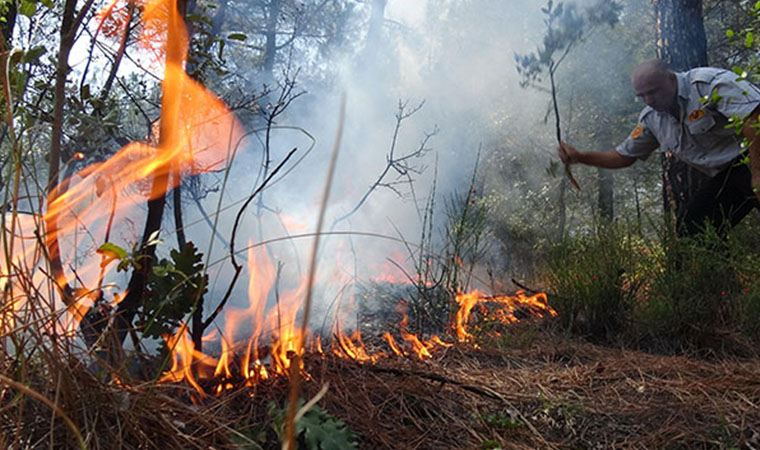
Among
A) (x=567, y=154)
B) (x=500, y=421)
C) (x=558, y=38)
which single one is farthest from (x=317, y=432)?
(x=558, y=38)

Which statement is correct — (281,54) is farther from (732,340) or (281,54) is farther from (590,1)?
(732,340)

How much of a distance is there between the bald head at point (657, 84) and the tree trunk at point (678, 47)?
139cm

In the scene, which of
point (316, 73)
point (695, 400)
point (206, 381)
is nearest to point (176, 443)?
point (206, 381)

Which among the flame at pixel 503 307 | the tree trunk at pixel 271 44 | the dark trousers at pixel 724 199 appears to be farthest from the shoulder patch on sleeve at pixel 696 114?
the tree trunk at pixel 271 44

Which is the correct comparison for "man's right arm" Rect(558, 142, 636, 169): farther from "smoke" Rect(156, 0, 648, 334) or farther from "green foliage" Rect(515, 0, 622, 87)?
"smoke" Rect(156, 0, 648, 334)

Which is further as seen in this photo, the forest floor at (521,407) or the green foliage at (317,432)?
the forest floor at (521,407)

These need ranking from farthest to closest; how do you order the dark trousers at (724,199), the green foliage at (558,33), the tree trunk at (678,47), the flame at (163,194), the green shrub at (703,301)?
1. the tree trunk at (678,47)
2. the green foliage at (558,33)
3. the dark trousers at (724,199)
4. the green shrub at (703,301)
5. the flame at (163,194)

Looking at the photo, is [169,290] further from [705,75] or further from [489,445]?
[705,75]

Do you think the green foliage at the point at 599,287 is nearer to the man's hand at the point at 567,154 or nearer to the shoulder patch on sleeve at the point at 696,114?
the man's hand at the point at 567,154

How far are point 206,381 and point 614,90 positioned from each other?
37.7 feet

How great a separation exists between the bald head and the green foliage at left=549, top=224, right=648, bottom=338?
34.1 inches

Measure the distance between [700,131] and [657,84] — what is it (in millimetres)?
407

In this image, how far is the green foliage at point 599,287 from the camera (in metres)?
3.10

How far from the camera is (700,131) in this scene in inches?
126
